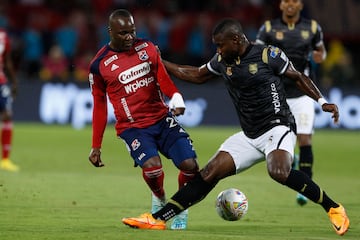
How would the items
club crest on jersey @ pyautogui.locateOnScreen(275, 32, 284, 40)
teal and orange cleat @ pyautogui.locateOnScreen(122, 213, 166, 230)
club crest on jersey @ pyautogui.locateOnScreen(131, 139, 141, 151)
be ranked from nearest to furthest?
1. teal and orange cleat @ pyautogui.locateOnScreen(122, 213, 166, 230)
2. club crest on jersey @ pyautogui.locateOnScreen(131, 139, 141, 151)
3. club crest on jersey @ pyautogui.locateOnScreen(275, 32, 284, 40)

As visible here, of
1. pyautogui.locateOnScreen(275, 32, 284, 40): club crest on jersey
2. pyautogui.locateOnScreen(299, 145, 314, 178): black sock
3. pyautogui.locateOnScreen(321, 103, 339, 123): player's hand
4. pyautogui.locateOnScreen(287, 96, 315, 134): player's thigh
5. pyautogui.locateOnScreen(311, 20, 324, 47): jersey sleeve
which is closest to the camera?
pyautogui.locateOnScreen(321, 103, 339, 123): player's hand

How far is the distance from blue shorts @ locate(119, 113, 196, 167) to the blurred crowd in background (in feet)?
48.0

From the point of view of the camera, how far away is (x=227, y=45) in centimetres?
930

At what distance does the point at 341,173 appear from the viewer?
655 inches

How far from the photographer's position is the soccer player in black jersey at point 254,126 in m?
9.30

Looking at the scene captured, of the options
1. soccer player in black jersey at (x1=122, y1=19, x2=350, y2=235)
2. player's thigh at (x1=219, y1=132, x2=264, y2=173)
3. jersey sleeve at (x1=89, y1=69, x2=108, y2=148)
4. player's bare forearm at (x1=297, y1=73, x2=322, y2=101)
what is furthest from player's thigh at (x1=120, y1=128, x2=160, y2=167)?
player's bare forearm at (x1=297, y1=73, x2=322, y2=101)

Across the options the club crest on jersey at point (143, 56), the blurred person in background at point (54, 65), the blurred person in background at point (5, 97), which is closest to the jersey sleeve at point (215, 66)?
the club crest on jersey at point (143, 56)

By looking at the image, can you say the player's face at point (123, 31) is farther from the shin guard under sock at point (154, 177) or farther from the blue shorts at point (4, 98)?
the blue shorts at point (4, 98)

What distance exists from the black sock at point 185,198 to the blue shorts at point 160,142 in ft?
0.98

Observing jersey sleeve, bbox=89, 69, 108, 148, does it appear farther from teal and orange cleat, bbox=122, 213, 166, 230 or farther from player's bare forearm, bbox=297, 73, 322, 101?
player's bare forearm, bbox=297, 73, 322, 101

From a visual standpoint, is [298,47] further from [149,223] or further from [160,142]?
[149,223]

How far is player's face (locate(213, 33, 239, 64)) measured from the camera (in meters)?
9.26

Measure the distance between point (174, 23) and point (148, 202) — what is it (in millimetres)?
14393

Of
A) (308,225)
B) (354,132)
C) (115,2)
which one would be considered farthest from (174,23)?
(308,225)
